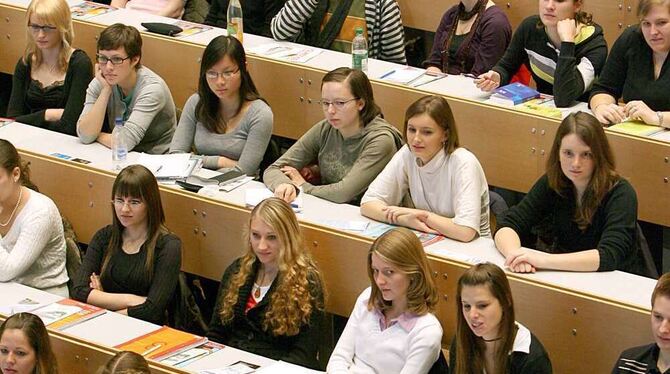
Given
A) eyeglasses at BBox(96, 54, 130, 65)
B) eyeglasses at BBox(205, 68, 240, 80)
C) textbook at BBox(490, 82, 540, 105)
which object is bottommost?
textbook at BBox(490, 82, 540, 105)

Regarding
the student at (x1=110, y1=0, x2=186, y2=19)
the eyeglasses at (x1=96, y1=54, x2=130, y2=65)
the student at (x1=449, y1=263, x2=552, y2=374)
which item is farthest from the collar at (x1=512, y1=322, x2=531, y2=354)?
the student at (x1=110, y1=0, x2=186, y2=19)

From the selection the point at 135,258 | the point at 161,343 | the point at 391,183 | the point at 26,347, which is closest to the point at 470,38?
the point at 391,183

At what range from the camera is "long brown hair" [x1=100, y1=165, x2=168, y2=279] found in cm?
526

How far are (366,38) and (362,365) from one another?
2.48m

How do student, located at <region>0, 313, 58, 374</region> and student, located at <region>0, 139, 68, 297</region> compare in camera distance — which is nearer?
student, located at <region>0, 313, 58, 374</region>

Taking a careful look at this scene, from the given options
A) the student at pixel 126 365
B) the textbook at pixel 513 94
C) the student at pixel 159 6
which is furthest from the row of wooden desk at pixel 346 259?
the student at pixel 159 6

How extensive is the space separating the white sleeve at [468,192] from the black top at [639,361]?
92 centimetres

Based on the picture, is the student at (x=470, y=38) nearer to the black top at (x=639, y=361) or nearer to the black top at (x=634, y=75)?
the black top at (x=634, y=75)

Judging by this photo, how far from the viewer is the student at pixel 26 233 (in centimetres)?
543

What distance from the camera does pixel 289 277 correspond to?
4.95m

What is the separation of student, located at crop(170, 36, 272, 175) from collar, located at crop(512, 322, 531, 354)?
6.21ft

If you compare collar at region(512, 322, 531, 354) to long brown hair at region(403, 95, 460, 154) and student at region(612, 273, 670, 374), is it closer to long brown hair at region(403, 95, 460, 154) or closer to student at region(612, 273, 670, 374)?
student at region(612, 273, 670, 374)

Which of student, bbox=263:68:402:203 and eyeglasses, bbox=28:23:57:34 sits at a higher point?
eyeglasses, bbox=28:23:57:34

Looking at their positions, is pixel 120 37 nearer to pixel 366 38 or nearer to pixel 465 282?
pixel 366 38
